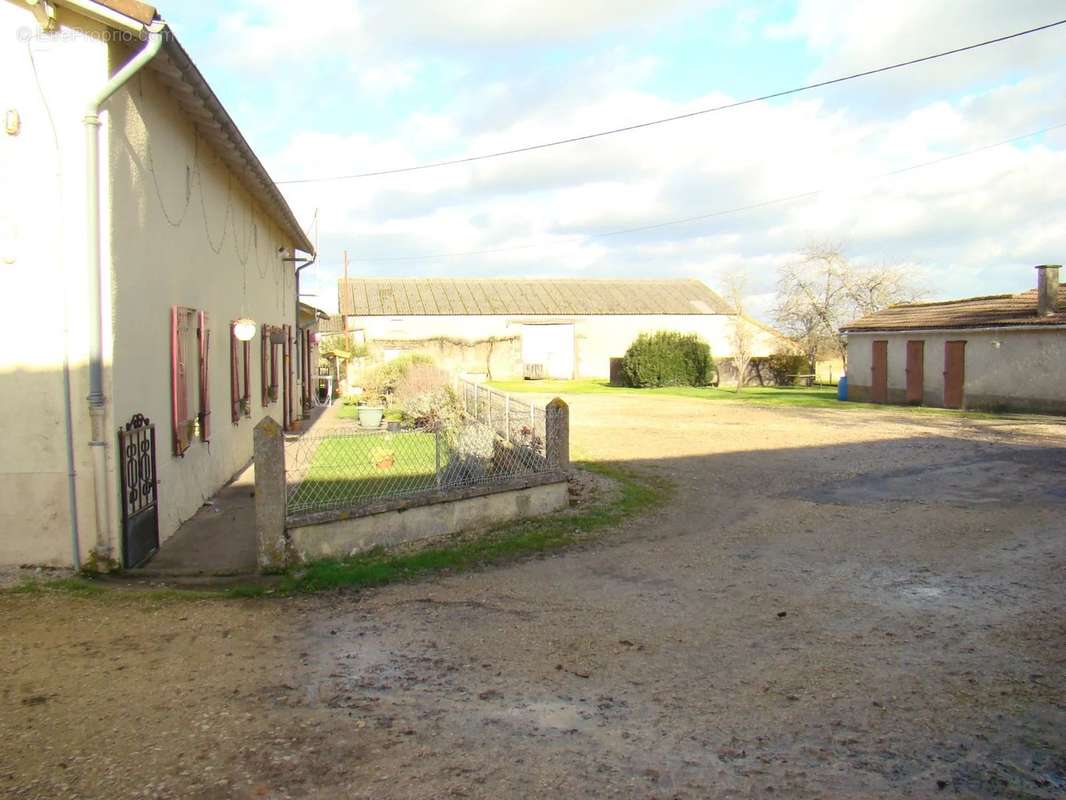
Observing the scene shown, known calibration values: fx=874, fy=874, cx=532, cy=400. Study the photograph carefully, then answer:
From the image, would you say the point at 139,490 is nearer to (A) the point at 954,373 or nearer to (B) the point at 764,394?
(A) the point at 954,373

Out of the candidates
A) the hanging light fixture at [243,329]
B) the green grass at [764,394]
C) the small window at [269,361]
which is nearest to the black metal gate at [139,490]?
the hanging light fixture at [243,329]

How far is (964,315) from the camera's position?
2656 centimetres

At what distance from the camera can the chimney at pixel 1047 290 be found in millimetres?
23203

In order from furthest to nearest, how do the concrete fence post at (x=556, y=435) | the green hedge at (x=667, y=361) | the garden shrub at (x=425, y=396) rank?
the green hedge at (x=667, y=361)
the garden shrub at (x=425, y=396)
the concrete fence post at (x=556, y=435)

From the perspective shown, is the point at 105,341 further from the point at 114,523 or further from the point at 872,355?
the point at 872,355

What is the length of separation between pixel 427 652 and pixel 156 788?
1.94 meters

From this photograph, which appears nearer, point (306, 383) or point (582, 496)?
point (582, 496)

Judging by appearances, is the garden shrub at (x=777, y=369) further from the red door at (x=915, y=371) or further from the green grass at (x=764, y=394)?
the red door at (x=915, y=371)

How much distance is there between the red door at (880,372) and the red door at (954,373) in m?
2.84

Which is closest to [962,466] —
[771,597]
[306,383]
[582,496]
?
[582,496]

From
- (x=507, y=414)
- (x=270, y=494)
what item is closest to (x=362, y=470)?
(x=507, y=414)

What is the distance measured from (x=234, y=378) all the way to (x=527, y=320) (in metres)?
37.8

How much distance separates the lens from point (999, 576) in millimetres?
6703

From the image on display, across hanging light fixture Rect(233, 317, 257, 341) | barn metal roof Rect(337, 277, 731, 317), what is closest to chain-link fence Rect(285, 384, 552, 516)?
hanging light fixture Rect(233, 317, 257, 341)
